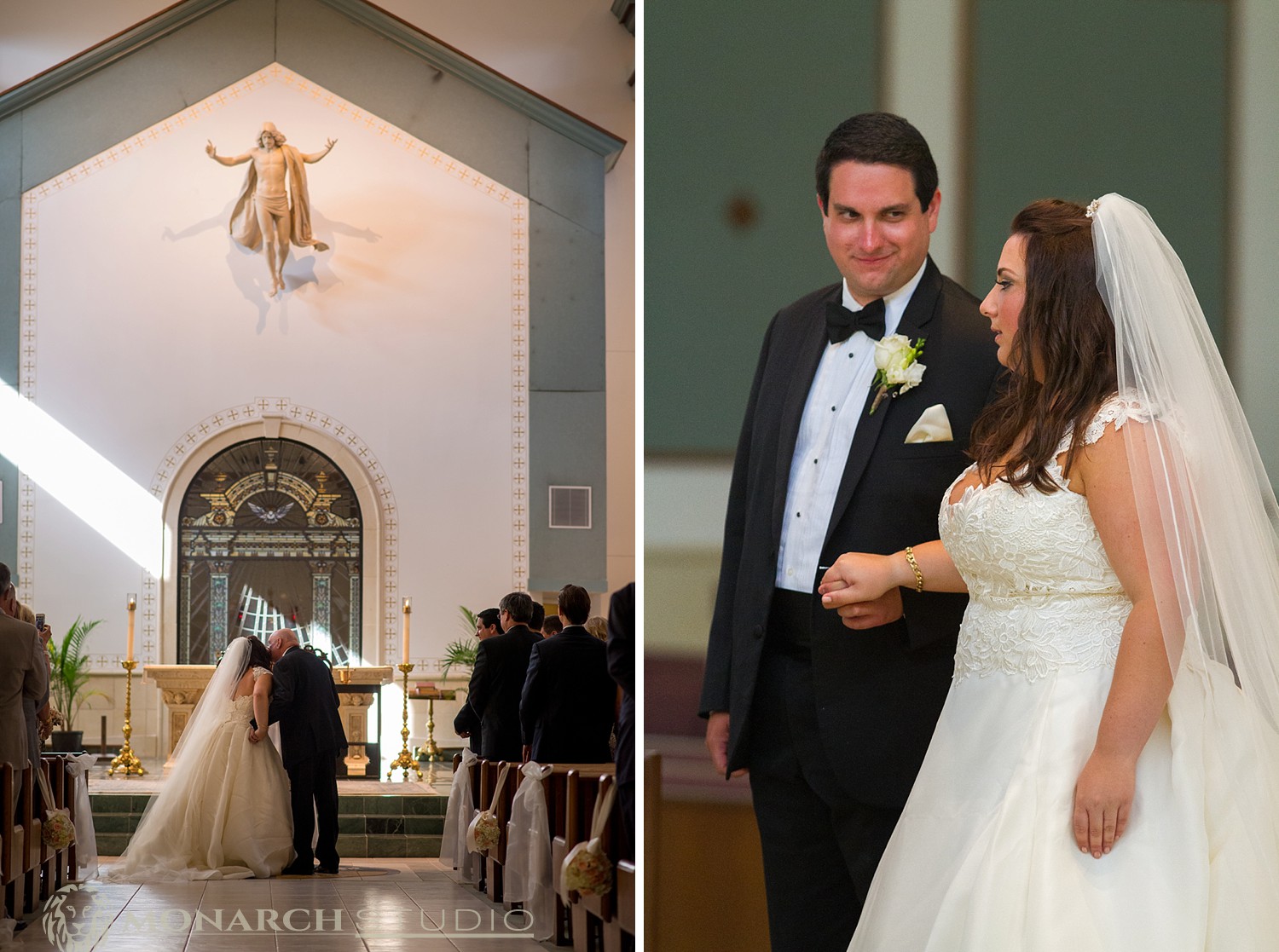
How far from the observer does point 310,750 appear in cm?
254

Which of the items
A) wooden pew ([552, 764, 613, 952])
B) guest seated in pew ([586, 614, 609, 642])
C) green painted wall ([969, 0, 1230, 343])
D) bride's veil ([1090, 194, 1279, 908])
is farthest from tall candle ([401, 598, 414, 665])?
green painted wall ([969, 0, 1230, 343])

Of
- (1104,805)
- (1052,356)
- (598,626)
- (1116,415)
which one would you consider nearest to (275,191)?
(598,626)

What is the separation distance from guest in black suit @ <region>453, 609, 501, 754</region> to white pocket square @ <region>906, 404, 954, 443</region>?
0.95 m

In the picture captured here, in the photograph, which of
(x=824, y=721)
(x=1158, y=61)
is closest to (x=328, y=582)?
(x=824, y=721)

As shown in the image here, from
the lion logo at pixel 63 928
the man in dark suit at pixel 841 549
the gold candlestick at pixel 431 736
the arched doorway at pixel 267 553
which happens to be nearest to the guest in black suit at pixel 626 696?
the man in dark suit at pixel 841 549

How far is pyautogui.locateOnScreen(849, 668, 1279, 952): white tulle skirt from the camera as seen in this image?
1995mm

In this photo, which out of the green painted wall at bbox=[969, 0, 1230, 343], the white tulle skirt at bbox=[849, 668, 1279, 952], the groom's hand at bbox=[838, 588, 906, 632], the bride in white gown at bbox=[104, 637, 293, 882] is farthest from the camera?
the green painted wall at bbox=[969, 0, 1230, 343]

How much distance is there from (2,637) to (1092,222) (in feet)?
7.25

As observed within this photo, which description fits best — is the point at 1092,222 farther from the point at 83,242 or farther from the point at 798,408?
the point at 83,242

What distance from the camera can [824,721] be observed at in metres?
2.75

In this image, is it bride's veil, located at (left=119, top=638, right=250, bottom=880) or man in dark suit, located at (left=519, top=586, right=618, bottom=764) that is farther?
man in dark suit, located at (left=519, top=586, right=618, bottom=764)

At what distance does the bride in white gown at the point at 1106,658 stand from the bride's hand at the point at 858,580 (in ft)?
1.01

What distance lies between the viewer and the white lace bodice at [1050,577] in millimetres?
2168

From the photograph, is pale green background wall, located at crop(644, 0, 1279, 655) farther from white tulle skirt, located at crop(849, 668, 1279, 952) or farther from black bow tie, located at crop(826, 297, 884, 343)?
white tulle skirt, located at crop(849, 668, 1279, 952)
